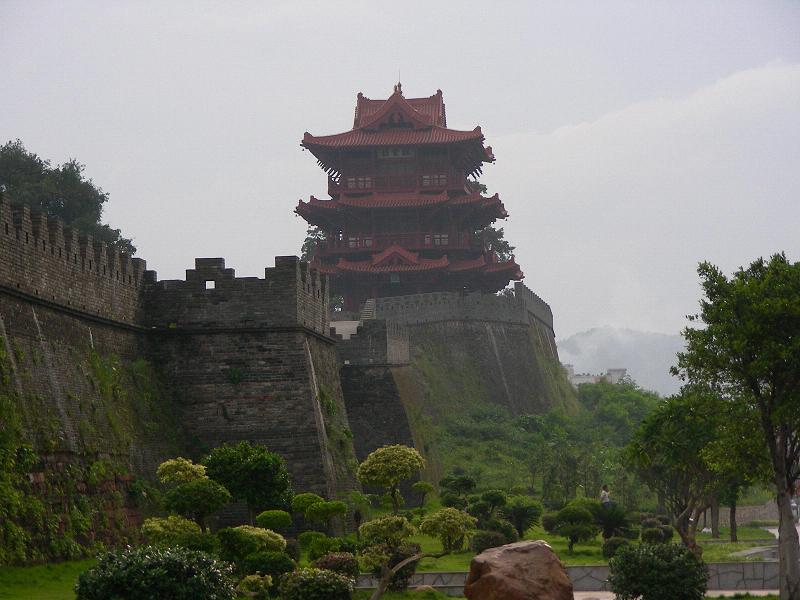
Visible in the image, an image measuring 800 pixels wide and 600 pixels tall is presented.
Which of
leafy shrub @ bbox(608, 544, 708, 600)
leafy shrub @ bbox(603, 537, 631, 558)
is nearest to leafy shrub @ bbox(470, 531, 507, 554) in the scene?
leafy shrub @ bbox(603, 537, 631, 558)

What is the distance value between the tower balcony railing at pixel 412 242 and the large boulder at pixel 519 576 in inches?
1835

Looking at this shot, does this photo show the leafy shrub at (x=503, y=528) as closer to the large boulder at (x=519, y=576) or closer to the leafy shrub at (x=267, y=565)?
the leafy shrub at (x=267, y=565)

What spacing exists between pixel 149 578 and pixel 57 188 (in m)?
40.8

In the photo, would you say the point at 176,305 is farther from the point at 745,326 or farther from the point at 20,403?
the point at 745,326

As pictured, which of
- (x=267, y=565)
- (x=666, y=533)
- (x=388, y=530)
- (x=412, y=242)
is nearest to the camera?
(x=267, y=565)

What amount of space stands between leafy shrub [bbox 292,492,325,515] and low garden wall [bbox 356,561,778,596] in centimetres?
305

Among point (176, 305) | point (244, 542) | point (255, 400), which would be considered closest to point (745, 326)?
point (244, 542)

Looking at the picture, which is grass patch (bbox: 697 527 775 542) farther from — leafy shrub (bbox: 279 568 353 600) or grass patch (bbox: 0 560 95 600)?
grass patch (bbox: 0 560 95 600)

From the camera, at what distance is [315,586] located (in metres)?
22.3

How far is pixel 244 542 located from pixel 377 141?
1833 inches

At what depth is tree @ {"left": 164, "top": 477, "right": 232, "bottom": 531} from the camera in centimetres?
2578

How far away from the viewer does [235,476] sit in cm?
2827

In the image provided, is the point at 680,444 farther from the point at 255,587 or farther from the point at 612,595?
the point at 255,587

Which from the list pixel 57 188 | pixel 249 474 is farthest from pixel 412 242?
pixel 249 474
